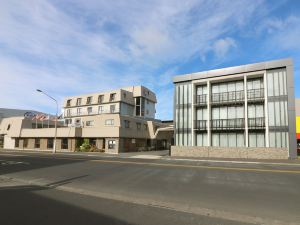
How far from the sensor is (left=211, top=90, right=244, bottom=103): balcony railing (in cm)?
3419

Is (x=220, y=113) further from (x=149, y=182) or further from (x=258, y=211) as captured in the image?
(x=258, y=211)

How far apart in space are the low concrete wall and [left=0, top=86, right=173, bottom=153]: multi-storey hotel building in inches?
540

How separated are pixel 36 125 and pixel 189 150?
136ft

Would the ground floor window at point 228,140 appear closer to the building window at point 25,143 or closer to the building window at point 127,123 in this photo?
the building window at point 127,123

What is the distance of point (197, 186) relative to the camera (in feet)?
37.7

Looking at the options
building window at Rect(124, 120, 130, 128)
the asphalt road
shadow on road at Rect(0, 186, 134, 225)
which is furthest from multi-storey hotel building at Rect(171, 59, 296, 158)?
shadow on road at Rect(0, 186, 134, 225)

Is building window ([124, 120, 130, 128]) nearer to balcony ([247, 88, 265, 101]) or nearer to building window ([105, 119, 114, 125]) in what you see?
building window ([105, 119, 114, 125])

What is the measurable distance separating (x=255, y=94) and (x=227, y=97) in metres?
3.73

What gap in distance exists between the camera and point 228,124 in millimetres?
34344

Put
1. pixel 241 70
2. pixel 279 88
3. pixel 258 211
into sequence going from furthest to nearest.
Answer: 1. pixel 241 70
2. pixel 279 88
3. pixel 258 211

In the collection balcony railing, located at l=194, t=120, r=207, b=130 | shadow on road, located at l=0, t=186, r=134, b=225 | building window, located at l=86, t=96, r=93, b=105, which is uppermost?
building window, located at l=86, t=96, r=93, b=105

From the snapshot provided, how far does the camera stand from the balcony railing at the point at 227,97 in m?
34.2

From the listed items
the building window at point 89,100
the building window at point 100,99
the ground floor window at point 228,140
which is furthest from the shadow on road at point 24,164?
the building window at point 89,100

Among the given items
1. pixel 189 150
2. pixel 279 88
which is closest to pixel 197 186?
pixel 189 150
